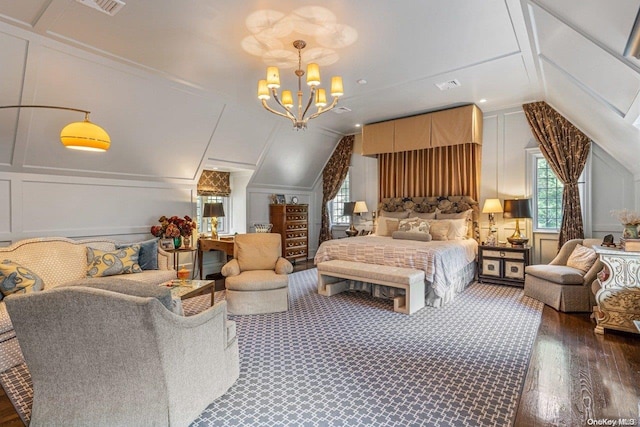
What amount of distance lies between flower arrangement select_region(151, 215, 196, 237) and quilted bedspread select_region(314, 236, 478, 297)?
2.17 m

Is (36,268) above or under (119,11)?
under

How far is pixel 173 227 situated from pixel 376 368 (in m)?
3.82

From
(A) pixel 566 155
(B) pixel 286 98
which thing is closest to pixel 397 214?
(A) pixel 566 155

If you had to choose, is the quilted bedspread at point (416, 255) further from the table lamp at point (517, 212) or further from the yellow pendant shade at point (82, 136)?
the yellow pendant shade at point (82, 136)

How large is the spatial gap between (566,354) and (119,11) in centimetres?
485

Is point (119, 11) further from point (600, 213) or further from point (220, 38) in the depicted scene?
point (600, 213)

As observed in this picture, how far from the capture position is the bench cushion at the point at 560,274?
4.04 m

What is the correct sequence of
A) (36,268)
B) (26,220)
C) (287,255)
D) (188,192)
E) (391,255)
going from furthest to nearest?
(287,255) < (188,192) < (391,255) < (26,220) < (36,268)

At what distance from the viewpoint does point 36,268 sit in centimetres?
358

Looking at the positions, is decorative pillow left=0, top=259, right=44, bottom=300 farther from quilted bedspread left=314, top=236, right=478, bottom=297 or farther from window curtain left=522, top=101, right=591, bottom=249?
Answer: window curtain left=522, top=101, right=591, bottom=249

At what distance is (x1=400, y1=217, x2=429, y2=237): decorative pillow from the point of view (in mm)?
5551

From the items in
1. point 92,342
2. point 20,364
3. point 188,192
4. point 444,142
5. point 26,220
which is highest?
point 444,142

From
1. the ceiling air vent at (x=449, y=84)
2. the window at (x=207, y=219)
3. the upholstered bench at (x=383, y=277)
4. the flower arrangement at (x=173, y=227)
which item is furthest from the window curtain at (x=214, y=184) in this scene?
the ceiling air vent at (x=449, y=84)

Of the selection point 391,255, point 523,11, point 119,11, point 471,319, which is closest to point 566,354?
point 471,319
